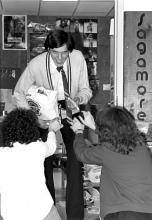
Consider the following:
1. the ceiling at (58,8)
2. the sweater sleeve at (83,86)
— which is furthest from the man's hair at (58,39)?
the ceiling at (58,8)

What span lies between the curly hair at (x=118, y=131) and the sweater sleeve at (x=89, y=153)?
7 centimetres

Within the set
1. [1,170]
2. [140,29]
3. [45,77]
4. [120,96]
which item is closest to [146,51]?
[140,29]

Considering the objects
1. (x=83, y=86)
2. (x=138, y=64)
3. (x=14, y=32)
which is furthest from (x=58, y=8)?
(x=138, y=64)

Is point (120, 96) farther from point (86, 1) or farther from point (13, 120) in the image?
point (86, 1)

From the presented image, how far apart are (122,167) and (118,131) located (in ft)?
0.66

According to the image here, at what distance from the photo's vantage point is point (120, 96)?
3.38 meters

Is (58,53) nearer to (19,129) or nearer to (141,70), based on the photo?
(141,70)

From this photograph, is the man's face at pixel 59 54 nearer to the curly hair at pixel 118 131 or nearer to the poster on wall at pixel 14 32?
the curly hair at pixel 118 131

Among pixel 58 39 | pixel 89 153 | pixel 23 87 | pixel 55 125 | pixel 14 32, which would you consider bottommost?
pixel 89 153

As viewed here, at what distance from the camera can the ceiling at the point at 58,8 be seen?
22.9ft

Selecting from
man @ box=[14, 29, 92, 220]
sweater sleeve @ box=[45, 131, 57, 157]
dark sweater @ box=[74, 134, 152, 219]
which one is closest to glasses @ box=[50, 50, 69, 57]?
man @ box=[14, 29, 92, 220]

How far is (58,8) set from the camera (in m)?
7.36

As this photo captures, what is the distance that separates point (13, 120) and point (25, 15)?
200 inches

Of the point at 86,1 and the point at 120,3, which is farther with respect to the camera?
the point at 86,1
